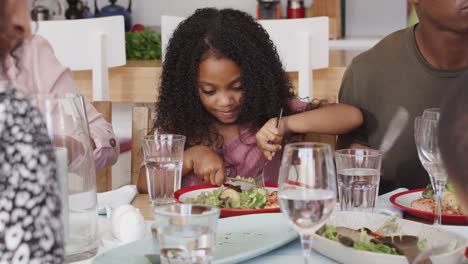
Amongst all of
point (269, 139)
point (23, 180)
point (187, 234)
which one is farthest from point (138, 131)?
point (23, 180)

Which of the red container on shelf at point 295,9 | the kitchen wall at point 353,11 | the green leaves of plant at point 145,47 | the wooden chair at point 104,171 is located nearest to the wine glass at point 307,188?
the wooden chair at point 104,171

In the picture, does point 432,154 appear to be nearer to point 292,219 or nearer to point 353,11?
point 292,219

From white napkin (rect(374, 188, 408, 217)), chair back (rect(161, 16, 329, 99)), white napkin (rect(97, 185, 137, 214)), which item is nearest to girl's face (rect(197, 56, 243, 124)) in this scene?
white napkin (rect(97, 185, 137, 214))

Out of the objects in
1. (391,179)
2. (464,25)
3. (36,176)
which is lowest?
(391,179)

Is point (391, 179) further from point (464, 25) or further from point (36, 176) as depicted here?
point (36, 176)

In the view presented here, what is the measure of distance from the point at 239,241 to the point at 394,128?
0.91m

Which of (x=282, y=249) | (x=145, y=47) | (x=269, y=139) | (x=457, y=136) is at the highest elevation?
(x=145, y=47)

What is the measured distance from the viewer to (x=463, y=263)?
3.62 ft

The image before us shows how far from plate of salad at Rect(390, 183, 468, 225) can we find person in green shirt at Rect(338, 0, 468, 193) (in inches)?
15.5

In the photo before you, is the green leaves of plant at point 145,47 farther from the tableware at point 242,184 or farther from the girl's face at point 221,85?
the tableware at point 242,184

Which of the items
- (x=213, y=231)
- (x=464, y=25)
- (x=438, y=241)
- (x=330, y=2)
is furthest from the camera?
(x=330, y=2)

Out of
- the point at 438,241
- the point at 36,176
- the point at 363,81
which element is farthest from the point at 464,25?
the point at 36,176

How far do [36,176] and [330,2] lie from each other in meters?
4.32

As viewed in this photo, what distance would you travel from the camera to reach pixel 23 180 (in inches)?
30.3
